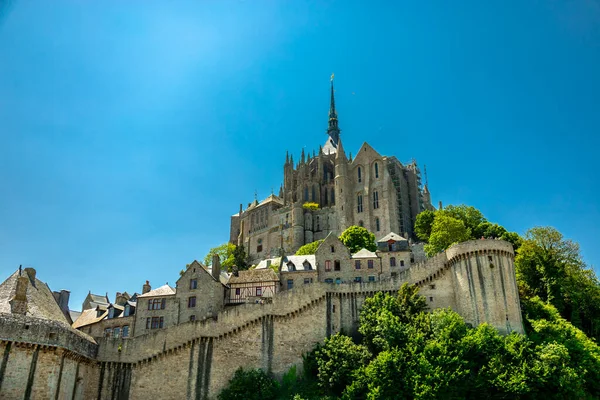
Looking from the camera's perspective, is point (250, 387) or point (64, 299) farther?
point (64, 299)

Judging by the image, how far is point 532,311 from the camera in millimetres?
50719

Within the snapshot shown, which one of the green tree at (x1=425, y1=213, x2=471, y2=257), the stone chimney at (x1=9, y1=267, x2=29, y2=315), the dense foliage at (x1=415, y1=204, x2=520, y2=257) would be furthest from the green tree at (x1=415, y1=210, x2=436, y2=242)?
the stone chimney at (x1=9, y1=267, x2=29, y2=315)

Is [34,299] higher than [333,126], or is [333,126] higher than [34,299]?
[333,126]

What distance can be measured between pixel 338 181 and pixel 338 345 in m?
52.1

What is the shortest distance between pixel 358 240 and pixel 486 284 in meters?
27.9

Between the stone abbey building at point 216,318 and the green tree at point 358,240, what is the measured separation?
11.0 meters

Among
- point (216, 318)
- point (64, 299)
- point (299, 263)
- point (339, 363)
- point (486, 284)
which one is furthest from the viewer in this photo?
point (64, 299)

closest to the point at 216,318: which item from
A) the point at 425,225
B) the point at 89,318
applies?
the point at 89,318

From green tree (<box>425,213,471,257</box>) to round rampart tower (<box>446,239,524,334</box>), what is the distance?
15.2 meters

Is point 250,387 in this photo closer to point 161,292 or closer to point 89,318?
point 161,292

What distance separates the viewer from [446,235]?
66125 mm

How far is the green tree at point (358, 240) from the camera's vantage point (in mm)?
72688

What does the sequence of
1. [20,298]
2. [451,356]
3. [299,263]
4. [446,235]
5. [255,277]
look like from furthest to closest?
[446,235]
[299,263]
[255,277]
[20,298]
[451,356]

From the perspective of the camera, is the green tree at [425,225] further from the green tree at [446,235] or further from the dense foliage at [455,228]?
the green tree at [446,235]
